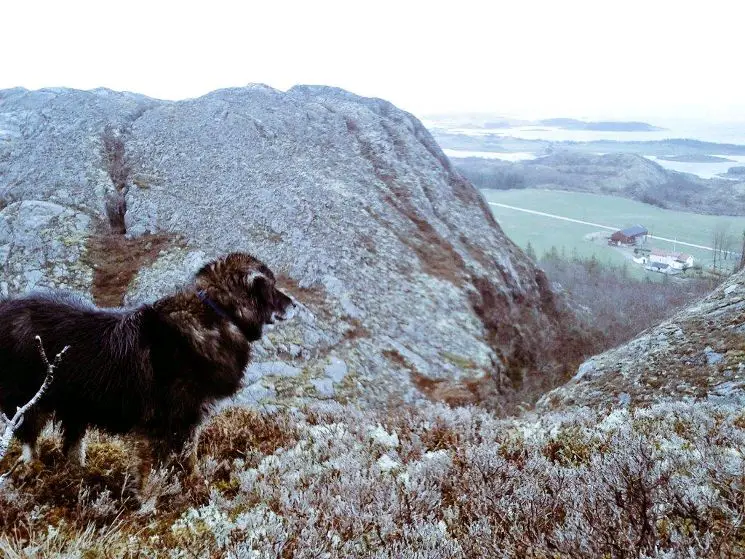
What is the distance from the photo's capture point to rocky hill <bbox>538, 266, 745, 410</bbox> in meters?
7.79

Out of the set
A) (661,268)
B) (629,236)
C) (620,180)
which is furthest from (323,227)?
(620,180)

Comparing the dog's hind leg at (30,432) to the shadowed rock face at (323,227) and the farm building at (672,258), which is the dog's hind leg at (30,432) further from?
the farm building at (672,258)

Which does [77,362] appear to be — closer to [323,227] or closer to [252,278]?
[252,278]

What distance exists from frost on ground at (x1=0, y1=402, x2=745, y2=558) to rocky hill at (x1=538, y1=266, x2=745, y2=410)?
1.68 metres

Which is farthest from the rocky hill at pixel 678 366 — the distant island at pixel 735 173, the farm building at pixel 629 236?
the distant island at pixel 735 173

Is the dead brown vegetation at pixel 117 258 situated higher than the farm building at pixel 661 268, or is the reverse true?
the dead brown vegetation at pixel 117 258

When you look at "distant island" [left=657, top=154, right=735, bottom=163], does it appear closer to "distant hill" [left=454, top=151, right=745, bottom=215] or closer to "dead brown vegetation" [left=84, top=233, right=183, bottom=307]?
"distant hill" [left=454, top=151, right=745, bottom=215]

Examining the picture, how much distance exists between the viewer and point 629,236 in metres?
61.9

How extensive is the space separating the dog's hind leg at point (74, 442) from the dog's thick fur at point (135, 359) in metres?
0.01

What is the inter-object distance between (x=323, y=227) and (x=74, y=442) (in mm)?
14752

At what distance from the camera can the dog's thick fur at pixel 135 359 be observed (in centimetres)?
443

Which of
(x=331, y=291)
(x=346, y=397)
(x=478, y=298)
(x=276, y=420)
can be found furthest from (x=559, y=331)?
(x=276, y=420)

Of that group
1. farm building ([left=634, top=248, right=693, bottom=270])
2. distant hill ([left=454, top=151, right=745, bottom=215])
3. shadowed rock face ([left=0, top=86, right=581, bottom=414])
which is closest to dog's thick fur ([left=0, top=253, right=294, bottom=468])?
shadowed rock face ([left=0, top=86, right=581, bottom=414])

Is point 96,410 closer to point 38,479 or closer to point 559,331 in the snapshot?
point 38,479
